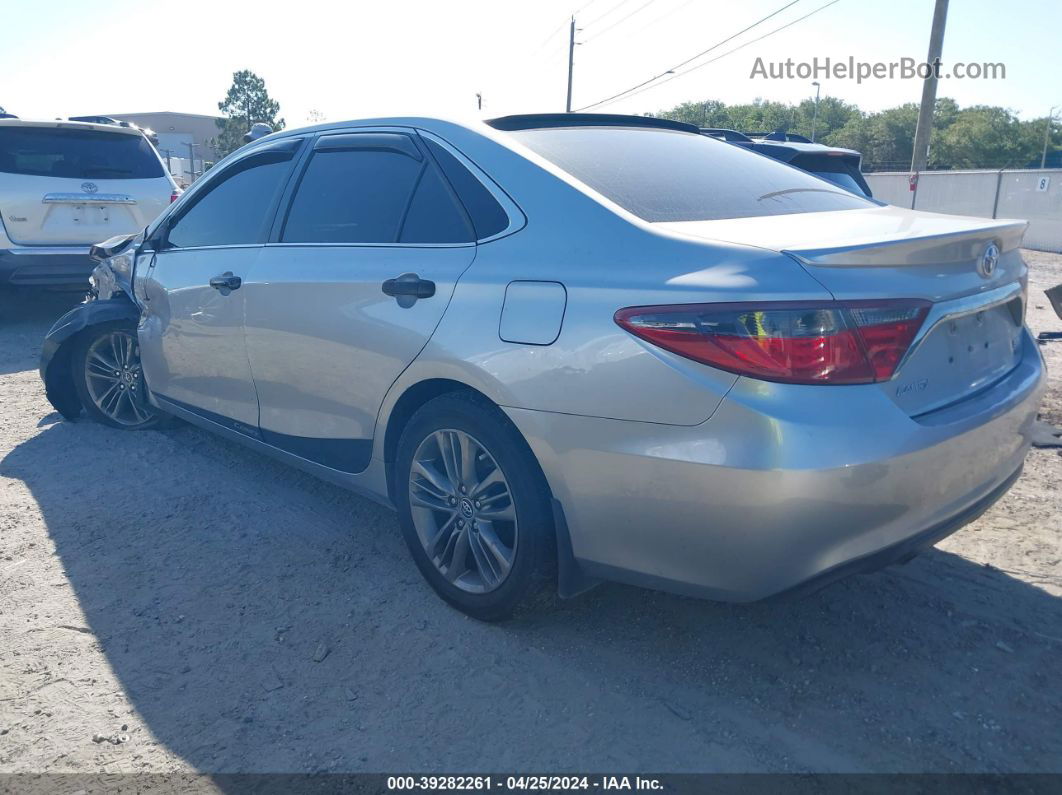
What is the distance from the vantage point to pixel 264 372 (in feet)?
12.5

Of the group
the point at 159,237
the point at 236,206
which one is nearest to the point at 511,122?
the point at 236,206

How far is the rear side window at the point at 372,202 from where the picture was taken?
3139 mm

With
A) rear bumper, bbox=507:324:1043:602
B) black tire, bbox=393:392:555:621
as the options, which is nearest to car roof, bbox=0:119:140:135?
black tire, bbox=393:392:555:621

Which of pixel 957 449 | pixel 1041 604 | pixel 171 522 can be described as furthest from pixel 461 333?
pixel 1041 604

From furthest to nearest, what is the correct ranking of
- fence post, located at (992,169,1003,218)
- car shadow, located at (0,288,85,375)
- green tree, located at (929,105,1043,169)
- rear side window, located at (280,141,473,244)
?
green tree, located at (929,105,1043,169) < fence post, located at (992,169,1003,218) < car shadow, located at (0,288,85,375) < rear side window, located at (280,141,473,244)

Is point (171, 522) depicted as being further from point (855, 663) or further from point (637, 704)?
point (855, 663)

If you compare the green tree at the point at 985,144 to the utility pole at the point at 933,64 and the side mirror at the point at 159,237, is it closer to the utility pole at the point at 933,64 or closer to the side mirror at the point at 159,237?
the utility pole at the point at 933,64

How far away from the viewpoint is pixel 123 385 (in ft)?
17.5

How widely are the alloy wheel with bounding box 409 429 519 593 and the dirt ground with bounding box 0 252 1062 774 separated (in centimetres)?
22

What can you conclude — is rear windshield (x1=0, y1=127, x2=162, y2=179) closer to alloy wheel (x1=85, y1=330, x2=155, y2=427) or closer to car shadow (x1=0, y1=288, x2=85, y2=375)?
car shadow (x1=0, y1=288, x2=85, y2=375)

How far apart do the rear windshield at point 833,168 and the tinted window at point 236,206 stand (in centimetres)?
455

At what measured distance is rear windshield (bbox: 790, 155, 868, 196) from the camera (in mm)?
7145

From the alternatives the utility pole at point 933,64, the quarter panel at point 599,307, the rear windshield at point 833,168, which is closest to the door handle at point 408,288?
the quarter panel at point 599,307

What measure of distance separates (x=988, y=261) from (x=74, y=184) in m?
8.05
